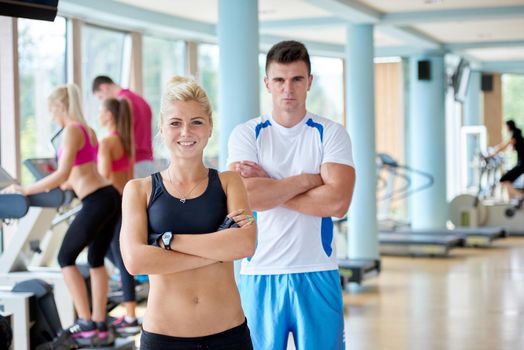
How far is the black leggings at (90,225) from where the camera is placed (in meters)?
5.21

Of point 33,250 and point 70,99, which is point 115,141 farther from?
point 33,250

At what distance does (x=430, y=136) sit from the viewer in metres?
12.3

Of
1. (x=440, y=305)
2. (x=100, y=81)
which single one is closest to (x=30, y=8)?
(x=100, y=81)

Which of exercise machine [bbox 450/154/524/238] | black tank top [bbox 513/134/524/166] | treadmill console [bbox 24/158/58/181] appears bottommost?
exercise machine [bbox 450/154/524/238]

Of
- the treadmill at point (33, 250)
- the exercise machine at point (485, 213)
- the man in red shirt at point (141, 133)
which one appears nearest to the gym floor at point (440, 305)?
the man in red shirt at point (141, 133)

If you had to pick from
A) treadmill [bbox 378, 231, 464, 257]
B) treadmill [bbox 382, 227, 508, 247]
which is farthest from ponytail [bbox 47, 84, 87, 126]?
treadmill [bbox 382, 227, 508, 247]

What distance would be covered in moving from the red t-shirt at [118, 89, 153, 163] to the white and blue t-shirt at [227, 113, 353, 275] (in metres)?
3.54

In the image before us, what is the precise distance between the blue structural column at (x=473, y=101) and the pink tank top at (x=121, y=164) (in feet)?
40.2

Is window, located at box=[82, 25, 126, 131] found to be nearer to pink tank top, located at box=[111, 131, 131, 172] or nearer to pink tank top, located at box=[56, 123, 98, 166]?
pink tank top, located at box=[111, 131, 131, 172]

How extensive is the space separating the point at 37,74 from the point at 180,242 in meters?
6.11

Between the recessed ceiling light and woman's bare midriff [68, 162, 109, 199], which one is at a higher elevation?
the recessed ceiling light

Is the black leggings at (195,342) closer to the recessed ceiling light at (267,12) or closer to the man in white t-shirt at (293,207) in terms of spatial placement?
the man in white t-shirt at (293,207)

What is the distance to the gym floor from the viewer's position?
588 cm

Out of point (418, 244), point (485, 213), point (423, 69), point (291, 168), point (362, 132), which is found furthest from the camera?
point (485, 213)
